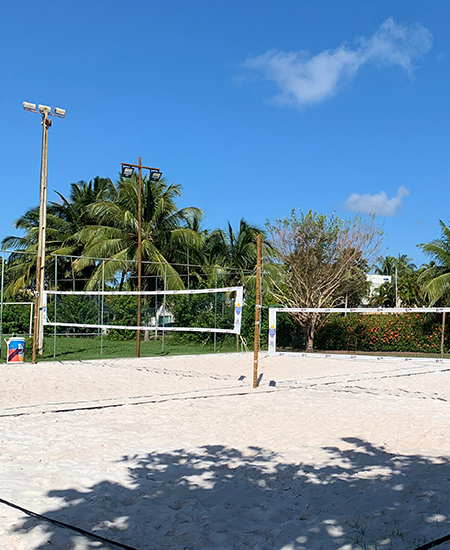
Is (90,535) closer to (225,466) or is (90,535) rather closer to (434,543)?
(225,466)

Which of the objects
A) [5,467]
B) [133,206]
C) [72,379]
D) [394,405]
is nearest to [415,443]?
[394,405]

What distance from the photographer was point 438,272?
1942 centimetres

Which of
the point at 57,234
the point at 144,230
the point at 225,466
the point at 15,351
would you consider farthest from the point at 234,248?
the point at 225,466

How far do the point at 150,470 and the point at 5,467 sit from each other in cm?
118

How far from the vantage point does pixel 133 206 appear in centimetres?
2375

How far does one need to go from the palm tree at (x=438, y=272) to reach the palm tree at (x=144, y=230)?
9112 millimetres

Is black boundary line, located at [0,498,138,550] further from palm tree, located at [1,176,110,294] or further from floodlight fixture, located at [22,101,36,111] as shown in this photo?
palm tree, located at [1,176,110,294]

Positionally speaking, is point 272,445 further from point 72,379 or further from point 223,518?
point 72,379

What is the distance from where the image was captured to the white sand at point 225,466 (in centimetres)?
322

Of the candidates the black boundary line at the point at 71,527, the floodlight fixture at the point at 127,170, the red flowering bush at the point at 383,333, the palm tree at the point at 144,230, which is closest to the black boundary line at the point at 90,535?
the black boundary line at the point at 71,527

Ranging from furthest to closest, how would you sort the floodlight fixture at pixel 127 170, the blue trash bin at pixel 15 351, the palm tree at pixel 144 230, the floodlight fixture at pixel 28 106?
1. the palm tree at pixel 144 230
2. the floodlight fixture at pixel 28 106
3. the floodlight fixture at pixel 127 170
4. the blue trash bin at pixel 15 351

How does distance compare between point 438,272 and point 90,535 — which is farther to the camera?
point 438,272

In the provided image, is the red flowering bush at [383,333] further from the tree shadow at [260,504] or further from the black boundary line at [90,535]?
the black boundary line at [90,535]

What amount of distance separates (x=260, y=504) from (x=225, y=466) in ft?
3.11
